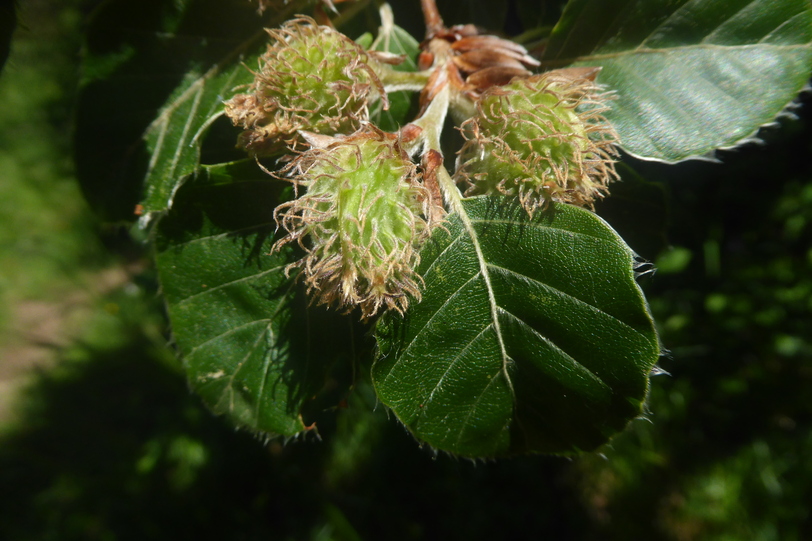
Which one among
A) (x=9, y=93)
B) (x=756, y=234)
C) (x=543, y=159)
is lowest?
(x=756, y=234)

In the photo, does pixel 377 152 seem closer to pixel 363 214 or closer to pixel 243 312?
pixel 363 214

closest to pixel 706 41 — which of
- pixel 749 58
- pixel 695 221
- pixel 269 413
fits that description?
pixel 749 58

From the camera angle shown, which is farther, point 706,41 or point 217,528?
point 217,528

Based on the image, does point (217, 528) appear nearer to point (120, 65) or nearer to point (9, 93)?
point (120, 65)

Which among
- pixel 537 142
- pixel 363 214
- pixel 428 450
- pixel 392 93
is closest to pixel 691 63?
pixel 537 142

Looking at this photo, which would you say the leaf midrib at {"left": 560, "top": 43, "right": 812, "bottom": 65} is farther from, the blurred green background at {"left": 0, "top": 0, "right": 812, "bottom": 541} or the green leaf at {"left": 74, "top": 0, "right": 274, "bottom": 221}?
the blurred green background at {"left": 0, "top": 0, "right": 812, "bottom": 541}

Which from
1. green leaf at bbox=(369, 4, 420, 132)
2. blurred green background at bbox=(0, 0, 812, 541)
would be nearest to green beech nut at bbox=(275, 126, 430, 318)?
green leaf at bbox=(369, 4, 420, 132)

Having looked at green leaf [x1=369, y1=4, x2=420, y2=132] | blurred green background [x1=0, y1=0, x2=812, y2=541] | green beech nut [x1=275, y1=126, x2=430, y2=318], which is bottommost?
blurred green background [x1=0, y1=0, x2=812, y2=541]
